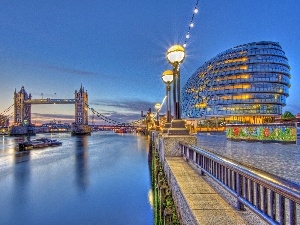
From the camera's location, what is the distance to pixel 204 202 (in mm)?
3508

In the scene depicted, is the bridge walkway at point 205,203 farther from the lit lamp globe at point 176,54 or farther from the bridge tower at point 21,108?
the bridge tower at point 21,108

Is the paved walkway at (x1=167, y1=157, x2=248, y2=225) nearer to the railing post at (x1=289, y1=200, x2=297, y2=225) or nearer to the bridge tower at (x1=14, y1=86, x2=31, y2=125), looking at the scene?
the railing post at (x1=289, y1=200, x2=297, y2=225)

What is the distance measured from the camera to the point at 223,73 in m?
91.7

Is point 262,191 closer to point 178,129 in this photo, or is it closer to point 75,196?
point 178,129

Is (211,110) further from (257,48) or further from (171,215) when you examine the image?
(171,215)

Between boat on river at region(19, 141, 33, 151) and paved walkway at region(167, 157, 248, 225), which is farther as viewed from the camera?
boat on river at region(19, 141, 33, 151)

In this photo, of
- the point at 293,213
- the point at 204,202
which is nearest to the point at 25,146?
the point at 204,202

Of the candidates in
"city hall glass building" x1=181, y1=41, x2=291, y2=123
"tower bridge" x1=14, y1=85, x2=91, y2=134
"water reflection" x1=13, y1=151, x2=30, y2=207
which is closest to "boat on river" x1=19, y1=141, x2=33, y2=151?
"water reflection" x1=13, y1=151, x2=30, y2=207

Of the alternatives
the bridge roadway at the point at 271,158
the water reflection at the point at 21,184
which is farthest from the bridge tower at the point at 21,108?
the bridge roadway at the point at 271,158

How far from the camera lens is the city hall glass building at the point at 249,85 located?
8544 centimetres

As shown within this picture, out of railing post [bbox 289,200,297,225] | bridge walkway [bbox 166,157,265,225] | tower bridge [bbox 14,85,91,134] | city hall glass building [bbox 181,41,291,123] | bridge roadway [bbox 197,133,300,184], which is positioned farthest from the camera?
tower bridge [bbox 14,85,91,134]

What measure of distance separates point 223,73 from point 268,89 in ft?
51.8

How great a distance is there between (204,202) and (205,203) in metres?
0.04

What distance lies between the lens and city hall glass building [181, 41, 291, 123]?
8544 cm
